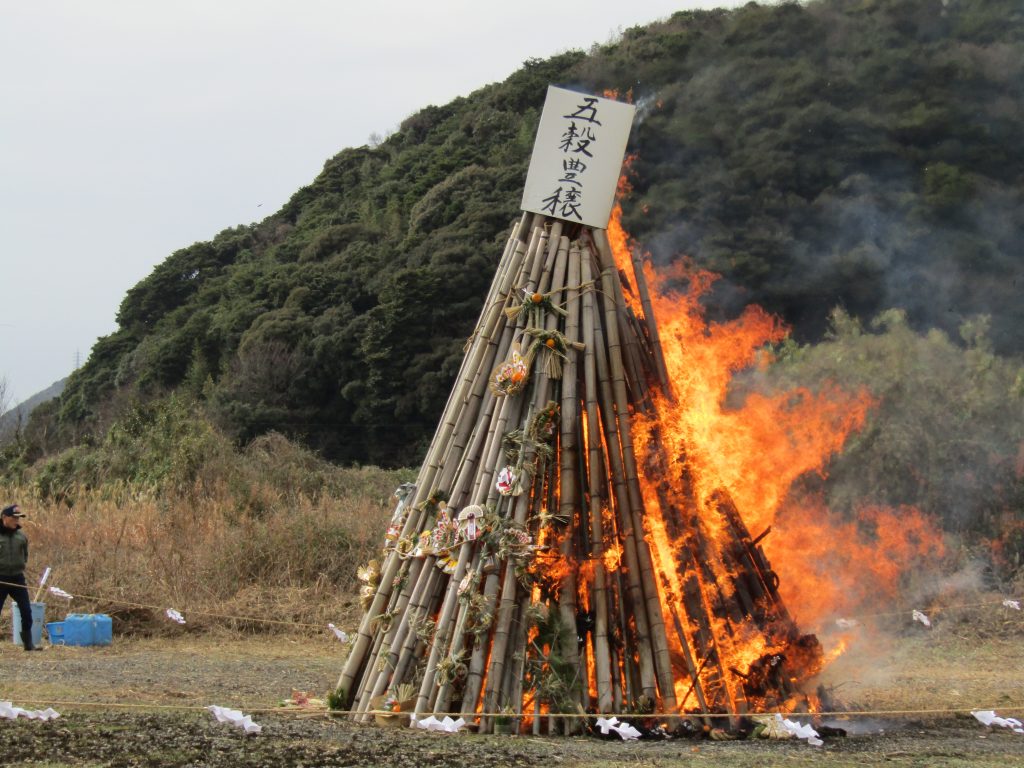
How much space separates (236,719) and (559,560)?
175 centimetres

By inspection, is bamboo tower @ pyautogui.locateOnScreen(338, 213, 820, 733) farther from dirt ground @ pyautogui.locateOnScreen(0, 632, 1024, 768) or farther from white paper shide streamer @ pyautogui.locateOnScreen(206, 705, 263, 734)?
white paper shide streamer @ pyautogui.locateOnScreen(206, 705, 263, 734)

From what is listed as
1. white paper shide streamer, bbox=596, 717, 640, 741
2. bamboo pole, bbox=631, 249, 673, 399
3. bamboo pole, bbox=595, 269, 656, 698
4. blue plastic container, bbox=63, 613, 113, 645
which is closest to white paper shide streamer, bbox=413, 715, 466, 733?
white paper shide streamer, bbox=596, 717, 640, 741

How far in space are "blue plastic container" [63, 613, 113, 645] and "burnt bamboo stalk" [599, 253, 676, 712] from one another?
693 cm

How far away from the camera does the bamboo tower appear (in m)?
5.89

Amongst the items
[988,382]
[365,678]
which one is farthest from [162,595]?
[988,382]

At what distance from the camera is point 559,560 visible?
6.05 meters

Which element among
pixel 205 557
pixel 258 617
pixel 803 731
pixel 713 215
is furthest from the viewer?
pixel 713 215

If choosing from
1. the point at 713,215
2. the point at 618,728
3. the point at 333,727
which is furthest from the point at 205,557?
the point at 713,215

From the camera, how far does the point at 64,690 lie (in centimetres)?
761

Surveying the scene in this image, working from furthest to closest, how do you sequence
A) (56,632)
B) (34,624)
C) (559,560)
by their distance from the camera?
(56,632) → (34,624) → (559,560)

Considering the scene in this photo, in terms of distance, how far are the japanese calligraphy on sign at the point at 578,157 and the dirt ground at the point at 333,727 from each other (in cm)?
299

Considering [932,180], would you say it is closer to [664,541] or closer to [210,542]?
[210,542]

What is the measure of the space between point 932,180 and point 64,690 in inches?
621

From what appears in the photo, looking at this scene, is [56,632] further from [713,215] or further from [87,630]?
[713,215]
